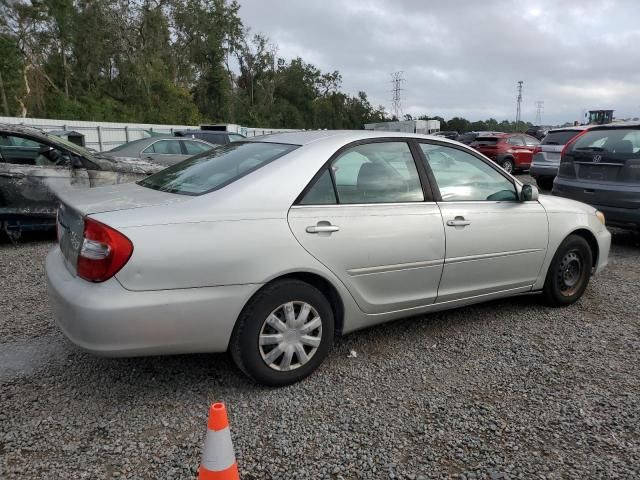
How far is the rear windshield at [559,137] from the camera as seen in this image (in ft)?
40.6

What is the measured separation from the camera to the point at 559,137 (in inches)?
495

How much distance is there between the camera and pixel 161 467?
90.2 inches

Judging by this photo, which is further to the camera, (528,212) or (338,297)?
(528,212)

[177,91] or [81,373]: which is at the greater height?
[177,91]

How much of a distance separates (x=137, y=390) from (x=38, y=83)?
40599mm

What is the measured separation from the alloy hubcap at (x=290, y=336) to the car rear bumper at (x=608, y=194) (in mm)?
5033

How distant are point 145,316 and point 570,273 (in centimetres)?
360

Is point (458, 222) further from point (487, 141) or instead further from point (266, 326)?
point (487, 141)

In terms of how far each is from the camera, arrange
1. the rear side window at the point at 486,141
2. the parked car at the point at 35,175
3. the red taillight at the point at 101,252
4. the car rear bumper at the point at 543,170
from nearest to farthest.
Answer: the red taillight at the point at 101,252 → the parked car at the point at 35,175 → the car rear bumper at the point at 543,170 → the rear side window at the point at 486,141

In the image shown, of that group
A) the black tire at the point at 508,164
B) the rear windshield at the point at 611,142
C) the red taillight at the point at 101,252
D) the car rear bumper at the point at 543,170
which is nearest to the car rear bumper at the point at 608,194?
the rear windshield at the point at 611,142

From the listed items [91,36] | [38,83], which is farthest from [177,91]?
[38,83]

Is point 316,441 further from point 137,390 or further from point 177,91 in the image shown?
point 177,91

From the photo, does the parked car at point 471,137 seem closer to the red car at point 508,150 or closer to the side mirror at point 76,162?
the red car at point 508,150

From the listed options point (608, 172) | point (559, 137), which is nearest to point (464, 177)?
point (608, 172)
